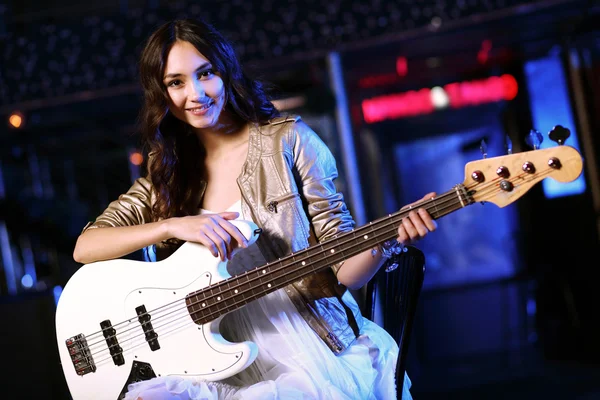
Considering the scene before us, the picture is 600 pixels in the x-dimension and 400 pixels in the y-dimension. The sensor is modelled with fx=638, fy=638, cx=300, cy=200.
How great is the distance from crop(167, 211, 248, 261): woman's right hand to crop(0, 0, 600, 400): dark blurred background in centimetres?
255

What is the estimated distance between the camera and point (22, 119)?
19.3 ft

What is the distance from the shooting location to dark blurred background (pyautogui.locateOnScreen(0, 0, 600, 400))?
207 inches

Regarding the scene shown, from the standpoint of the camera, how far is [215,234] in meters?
1.78

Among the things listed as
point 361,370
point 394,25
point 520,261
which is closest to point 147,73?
point 361,370

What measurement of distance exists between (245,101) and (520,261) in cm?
516

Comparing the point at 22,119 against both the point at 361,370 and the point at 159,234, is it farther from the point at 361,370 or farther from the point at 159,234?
the point at 361,370

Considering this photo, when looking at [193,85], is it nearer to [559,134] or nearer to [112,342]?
[112,342]

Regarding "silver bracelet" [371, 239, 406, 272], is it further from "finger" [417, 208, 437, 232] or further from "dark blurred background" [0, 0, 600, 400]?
"dark blurred background" [0, 0, 600, 400]

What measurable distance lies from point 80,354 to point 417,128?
5470 mm

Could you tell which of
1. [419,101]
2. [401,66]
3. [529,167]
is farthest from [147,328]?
[419,101]

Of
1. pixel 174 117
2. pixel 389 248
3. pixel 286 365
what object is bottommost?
pixel 286 365

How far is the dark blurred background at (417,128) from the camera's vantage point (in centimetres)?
526

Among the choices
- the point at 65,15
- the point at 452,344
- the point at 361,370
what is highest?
the point at 65,15

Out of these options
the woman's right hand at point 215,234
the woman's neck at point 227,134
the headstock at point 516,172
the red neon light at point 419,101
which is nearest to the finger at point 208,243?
the woman's right hand at point 215,234
